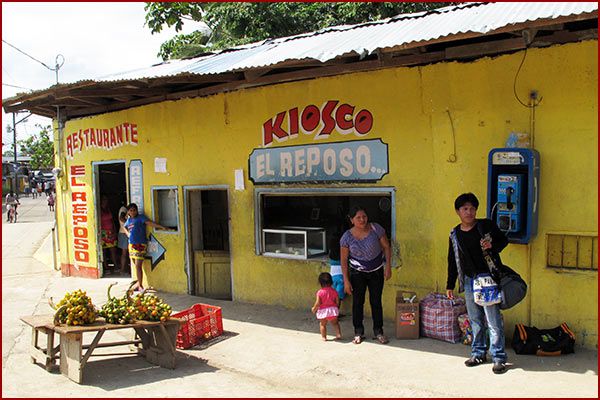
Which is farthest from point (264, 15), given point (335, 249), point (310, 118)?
point (335, 249)

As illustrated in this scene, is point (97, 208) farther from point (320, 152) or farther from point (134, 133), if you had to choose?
point (320, 152)

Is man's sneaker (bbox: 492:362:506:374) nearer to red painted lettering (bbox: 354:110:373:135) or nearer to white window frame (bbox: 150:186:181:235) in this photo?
red painted lettering (bbox: 354:110:373:135)

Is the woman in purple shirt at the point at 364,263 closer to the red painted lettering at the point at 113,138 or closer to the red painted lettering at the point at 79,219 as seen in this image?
the red painted lettering at the point at 113,138

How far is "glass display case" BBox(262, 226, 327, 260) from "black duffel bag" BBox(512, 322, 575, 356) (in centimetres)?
307

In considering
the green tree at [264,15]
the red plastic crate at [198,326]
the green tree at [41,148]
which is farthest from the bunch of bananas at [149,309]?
the green tree at [41,148]

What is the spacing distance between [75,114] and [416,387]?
9257 millimetres

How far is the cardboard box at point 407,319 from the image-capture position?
6.13 metres

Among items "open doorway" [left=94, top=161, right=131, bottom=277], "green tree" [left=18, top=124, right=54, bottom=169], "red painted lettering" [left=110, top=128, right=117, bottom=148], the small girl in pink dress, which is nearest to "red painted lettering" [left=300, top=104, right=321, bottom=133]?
the small girl in pink dress

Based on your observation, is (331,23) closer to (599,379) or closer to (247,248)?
(247,248)

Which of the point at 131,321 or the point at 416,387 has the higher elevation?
the point at 131,321

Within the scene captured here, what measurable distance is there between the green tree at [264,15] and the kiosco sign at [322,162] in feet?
23.8

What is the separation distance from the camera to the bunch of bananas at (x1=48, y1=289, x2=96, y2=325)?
5.33 metres

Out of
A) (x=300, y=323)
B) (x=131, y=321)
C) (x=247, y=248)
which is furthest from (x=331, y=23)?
(x=131, y=321)

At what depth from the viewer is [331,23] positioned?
14992 mm
